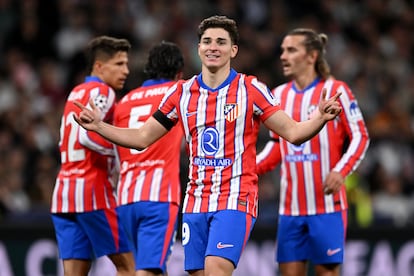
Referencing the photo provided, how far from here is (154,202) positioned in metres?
7.82

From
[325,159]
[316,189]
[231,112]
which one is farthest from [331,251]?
[231,112]

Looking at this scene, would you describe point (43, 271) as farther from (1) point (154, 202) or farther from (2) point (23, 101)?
(2) point (23, 101)

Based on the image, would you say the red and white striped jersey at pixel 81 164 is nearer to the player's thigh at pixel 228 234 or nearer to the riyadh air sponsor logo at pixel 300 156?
the riyadh air sponsor logo at pixel 300 156

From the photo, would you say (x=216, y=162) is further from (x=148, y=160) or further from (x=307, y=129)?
(x=148, y=160)

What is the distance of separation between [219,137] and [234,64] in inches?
309

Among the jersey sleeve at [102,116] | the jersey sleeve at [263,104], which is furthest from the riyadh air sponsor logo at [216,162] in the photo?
the jersey sleeve at [102,116]

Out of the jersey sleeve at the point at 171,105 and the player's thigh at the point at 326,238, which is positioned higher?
the jersey sleeve at the point at 171,105

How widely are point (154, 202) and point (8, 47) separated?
6640 millimetres

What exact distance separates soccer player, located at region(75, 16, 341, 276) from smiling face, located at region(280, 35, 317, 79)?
1.56 meters

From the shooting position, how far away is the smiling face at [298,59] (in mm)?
8219

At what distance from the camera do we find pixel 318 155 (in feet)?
26.3

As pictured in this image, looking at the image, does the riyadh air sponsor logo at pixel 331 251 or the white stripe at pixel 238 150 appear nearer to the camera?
the white stripe at pixel 238 150

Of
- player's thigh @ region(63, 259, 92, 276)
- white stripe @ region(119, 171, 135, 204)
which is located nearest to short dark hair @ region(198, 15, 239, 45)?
white stripe @ region(119, 171, 135, 204)

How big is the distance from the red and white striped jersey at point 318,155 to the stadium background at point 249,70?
2501mm
